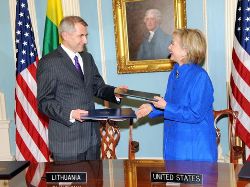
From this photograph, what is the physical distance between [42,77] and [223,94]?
211 centimetres

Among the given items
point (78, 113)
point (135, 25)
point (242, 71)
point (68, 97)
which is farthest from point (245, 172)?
point (135, 25)

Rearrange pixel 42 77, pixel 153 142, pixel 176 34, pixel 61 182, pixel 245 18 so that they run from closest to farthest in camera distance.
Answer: pixel 61 182, pixel 176 34, pixel 42 77, pixel 245 18, pixel 153 142

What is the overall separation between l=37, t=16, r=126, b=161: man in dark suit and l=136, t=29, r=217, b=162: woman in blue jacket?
0.61 metres

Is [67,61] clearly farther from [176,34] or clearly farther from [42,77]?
[176,34]

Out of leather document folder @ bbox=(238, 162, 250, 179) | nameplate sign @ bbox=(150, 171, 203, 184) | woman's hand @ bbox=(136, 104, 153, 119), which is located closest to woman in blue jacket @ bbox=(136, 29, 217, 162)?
woman's hand @ bbox=(136, 104, 153, 119)

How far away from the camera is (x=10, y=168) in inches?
79.5

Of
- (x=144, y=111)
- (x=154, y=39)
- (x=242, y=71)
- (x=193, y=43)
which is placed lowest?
(x=144, y=111)

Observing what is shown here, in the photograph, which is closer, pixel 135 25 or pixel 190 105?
pixel 190 105

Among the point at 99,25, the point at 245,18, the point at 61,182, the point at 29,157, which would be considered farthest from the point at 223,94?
the point at 61,182

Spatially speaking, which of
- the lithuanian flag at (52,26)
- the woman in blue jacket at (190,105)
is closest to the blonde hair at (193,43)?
the woman in blue jacket at (190,105)

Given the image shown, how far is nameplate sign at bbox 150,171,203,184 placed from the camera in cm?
172

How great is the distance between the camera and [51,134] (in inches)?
107

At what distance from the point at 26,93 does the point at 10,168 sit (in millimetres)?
1971

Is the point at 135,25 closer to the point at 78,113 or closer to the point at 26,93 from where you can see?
the point at 26,93
